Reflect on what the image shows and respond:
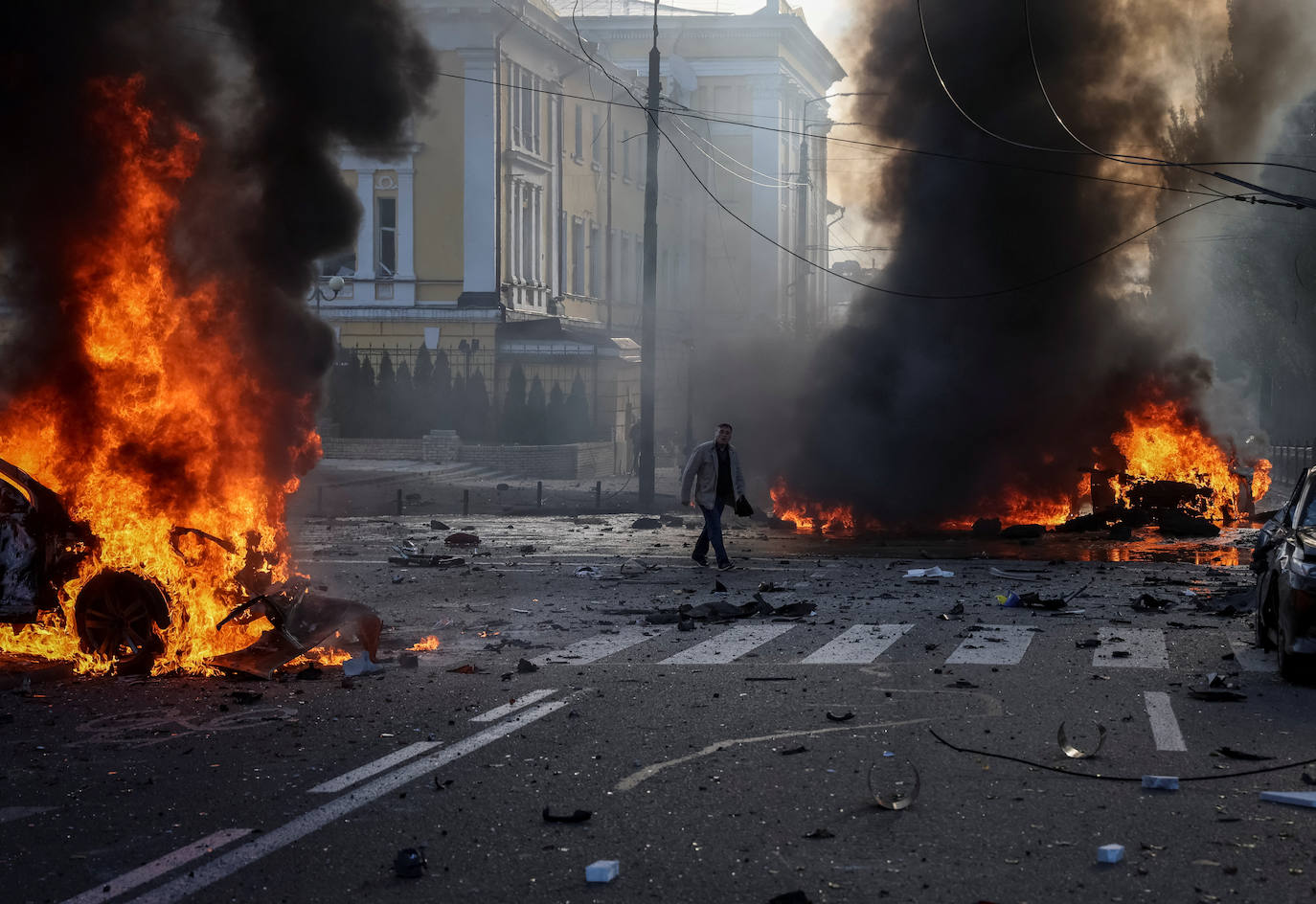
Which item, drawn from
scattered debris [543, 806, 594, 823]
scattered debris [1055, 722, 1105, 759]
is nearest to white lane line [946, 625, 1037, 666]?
scattered debris [1055, 722, 1105, 759]

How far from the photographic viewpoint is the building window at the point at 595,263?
5094 cm

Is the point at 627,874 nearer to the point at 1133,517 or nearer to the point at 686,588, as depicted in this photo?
the point at 686,588

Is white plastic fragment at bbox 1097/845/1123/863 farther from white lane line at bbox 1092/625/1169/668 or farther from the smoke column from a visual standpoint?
the smoke column

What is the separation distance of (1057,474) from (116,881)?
21328mm

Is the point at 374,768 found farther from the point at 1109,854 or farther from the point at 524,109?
the point at 524,109

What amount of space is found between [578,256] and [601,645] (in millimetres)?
39192

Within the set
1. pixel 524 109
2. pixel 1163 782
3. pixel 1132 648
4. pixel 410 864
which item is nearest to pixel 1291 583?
pixel 1132 648

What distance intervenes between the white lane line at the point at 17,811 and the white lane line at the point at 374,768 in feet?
3.57

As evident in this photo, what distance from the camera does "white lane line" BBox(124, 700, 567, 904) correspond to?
5069mm

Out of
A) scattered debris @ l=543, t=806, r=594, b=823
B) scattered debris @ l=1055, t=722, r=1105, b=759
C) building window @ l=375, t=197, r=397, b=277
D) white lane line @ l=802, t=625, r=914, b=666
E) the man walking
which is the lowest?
white lane line @ l=802, t=625, r=914, b=666

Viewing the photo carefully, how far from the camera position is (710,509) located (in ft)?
55.8

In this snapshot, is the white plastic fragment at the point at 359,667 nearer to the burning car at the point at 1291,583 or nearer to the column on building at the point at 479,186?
the burning car at the point at 1291,583

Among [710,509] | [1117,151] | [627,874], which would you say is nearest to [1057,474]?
[1117,151]

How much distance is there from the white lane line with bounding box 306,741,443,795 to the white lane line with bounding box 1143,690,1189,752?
357 centimetres
